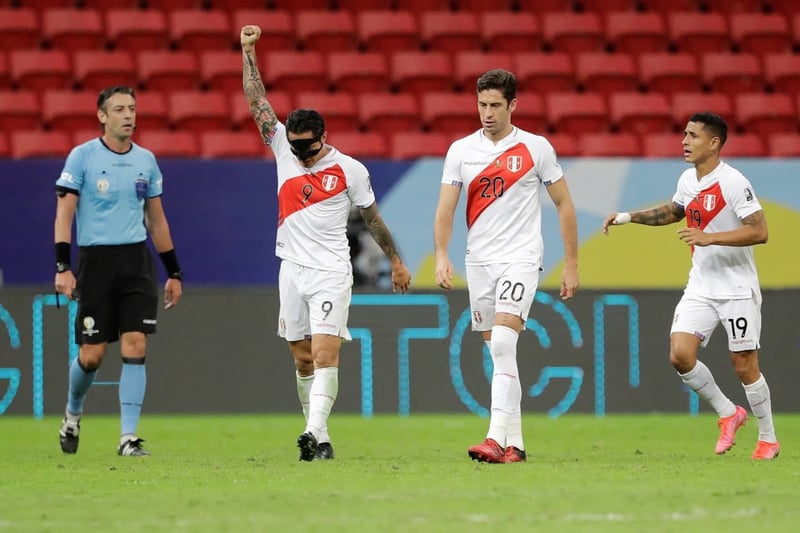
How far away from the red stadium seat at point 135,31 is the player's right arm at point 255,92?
27.2ft

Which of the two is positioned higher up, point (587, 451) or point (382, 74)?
point (382, 74)

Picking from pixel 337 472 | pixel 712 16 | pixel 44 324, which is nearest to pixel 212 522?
pixel 337 472

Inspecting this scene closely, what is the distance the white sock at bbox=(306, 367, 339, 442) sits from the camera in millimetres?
7633

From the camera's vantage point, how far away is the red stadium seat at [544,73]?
16.1 metres

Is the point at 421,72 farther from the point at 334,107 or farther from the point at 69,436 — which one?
the point at 69,436

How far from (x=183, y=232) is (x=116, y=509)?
7.35 m

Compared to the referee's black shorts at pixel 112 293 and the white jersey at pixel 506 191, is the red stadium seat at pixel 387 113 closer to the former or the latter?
the referee's black shorts at pixel 112 293

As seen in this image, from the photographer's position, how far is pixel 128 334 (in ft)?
28.0

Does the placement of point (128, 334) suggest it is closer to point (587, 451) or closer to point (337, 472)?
point (337, 472)

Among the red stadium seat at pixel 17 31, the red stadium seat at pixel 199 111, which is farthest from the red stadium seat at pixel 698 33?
the red stadium seat at pixel 17 31

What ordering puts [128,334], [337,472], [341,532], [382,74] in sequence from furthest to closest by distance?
[382,74]
[128,334]
[337,472]
[341,532]

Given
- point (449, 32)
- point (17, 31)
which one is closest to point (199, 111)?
point (17, 31)

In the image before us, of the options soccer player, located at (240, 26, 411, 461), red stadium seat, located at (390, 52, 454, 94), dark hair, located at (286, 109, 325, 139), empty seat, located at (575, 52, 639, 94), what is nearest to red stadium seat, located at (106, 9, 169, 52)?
red stadium seat, located at (390, 52, 454, 94)

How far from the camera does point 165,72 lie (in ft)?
50.8
